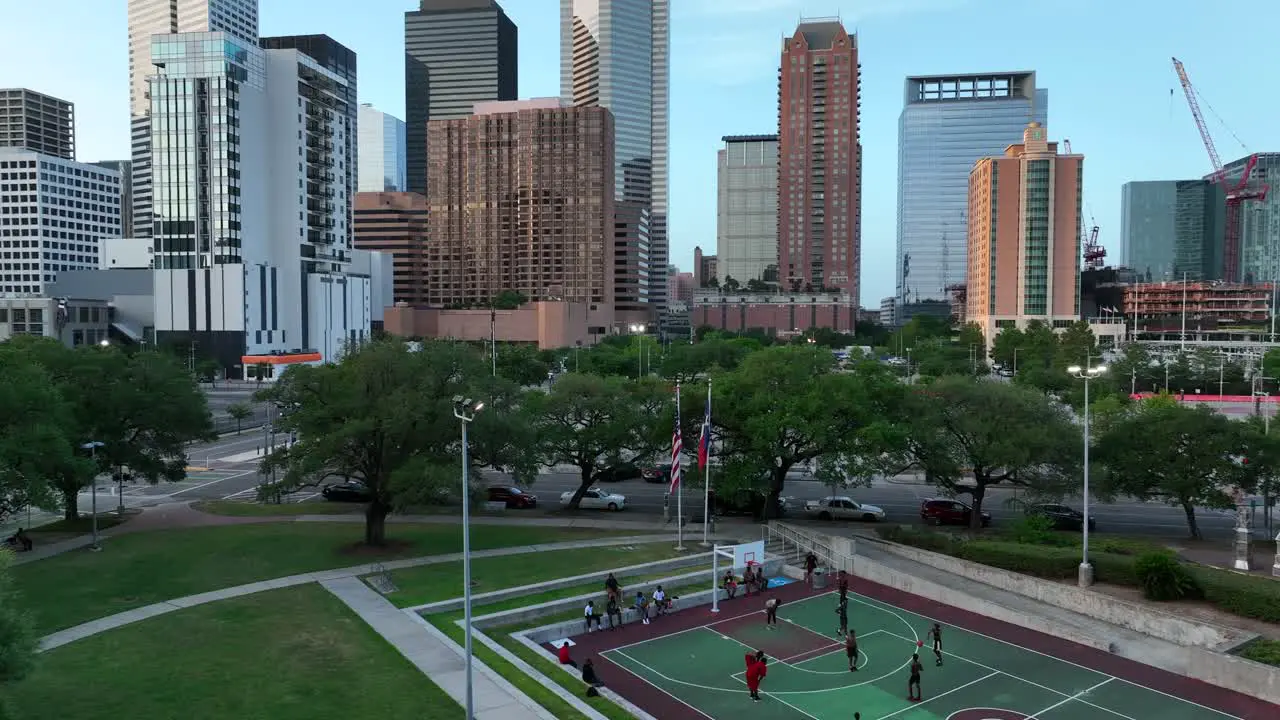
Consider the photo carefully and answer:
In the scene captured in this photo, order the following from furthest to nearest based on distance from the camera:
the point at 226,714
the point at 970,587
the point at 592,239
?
the point at 592,239
the point at 970,587
the point at 226,714

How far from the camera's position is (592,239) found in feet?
637

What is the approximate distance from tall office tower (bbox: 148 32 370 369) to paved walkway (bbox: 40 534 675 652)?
271 ft

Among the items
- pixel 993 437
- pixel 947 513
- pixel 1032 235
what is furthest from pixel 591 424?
pixel 1032 235

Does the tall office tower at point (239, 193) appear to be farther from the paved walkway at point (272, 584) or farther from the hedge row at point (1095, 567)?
the hedge row at point (1095, 567)

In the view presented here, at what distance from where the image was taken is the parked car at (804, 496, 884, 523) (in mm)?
42812

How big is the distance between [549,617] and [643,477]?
27.3 meters

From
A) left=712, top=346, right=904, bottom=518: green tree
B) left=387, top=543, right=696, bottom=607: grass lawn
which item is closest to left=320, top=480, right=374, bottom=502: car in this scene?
left=387, top=543, right=696, bottom=607: grass lawn

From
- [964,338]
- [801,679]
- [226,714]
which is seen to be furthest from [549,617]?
[964,338]

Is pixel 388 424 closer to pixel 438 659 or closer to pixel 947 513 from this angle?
pixel 438 659

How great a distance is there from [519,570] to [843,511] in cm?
1852

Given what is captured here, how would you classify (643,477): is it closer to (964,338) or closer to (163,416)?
(163,416)

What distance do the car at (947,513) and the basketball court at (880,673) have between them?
46.0 feet

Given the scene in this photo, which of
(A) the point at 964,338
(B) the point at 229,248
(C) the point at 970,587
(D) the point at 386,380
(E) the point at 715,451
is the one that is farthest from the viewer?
(A) the point at 964,338

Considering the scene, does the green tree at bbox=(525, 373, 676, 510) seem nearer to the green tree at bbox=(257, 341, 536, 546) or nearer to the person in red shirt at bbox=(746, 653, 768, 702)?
the green tree at bbox=(257, 341, 536, 546)
